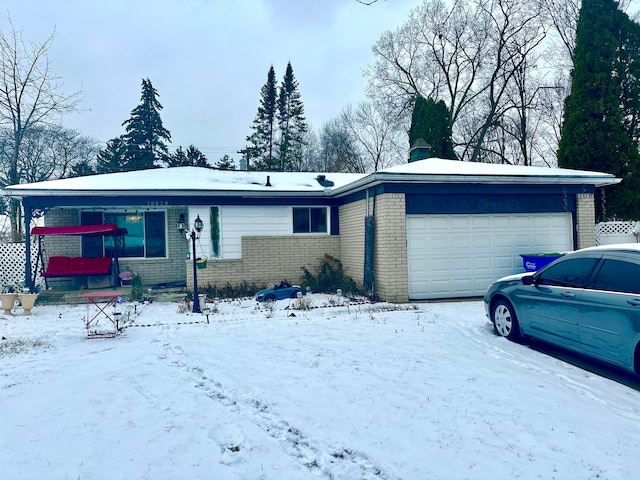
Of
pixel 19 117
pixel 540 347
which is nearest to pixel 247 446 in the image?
pixel 540 347

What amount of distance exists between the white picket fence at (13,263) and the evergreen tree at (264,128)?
83.7 feet

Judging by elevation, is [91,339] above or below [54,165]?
below

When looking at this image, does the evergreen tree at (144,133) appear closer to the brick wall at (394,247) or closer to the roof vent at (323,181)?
the roof vent at (323,181)

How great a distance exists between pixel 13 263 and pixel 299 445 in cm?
1228

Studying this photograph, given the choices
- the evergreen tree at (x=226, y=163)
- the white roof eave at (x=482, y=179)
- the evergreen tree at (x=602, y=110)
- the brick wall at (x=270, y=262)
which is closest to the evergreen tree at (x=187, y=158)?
the evergreen tree at (x=226, y=163)

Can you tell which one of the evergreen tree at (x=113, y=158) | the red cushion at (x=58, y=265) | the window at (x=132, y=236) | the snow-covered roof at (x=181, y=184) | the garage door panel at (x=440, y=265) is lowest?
the garage door panel at (x=440, y=265)

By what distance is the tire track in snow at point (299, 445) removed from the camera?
2.82 metres

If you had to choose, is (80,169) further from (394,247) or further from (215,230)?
(394,247)

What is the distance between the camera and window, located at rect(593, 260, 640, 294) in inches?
171

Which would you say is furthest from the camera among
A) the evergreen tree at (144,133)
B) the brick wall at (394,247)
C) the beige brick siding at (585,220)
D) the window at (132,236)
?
the evergreen tree at (144,133)

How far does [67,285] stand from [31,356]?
7.33m

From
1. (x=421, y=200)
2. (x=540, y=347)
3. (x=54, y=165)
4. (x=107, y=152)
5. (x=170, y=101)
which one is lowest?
(x=540, y=347)

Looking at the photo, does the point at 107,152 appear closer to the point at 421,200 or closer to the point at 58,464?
the point at 421,200

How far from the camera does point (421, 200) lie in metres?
9.85
